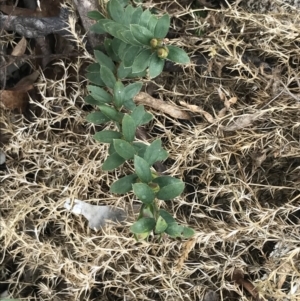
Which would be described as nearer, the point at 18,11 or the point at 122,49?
the point at 122,49

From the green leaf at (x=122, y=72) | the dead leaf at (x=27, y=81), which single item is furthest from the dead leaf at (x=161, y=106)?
the dead leaf at (x=27, y=81)

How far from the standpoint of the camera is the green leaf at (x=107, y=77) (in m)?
1.33

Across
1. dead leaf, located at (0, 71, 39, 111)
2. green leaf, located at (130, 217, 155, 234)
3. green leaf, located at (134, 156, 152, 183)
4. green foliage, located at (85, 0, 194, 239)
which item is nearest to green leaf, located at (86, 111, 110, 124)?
green foliage, located at (85, 0, 194, 239)

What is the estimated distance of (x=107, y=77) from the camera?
1343mm

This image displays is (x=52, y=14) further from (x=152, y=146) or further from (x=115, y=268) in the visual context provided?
(x=115, y=268)

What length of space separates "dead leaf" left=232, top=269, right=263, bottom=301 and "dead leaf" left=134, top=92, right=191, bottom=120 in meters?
0.52

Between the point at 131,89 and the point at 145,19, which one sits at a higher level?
the point at 145,19

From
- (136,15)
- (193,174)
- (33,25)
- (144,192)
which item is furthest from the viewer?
(33,25)

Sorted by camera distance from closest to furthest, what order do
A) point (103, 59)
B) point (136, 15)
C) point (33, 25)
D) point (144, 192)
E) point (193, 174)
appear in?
point (144, 192)
point (136, 15)
point (103, 59)
point (193, 174)
point (33, 25)

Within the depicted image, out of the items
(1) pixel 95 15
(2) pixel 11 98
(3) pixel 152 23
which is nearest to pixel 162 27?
(3) pixel 152 23

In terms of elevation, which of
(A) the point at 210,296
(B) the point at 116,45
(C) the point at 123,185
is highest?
(B) the point at 116,45

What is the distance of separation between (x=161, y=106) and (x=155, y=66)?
0.80 ft

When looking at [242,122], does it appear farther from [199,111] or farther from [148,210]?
[148,210]

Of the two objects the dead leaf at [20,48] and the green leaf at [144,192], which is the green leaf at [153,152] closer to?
the green leaf at [144,192]
